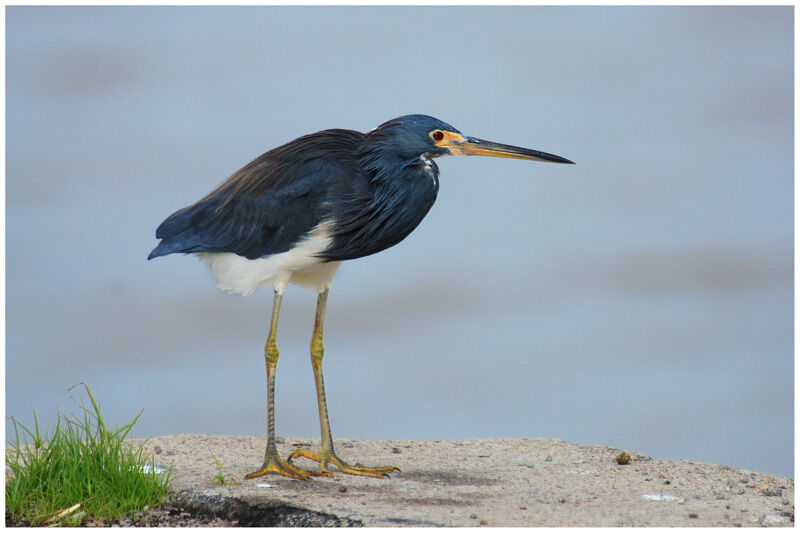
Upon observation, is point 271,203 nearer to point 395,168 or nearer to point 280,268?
point 280,268

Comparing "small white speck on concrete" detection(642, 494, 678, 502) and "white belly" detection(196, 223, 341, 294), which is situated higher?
"white belly" detection(196, 223, 341, 294)

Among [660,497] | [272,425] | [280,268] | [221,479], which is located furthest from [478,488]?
[280,268]

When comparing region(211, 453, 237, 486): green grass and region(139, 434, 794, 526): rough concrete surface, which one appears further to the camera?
region(211, 453, 237, 486): green grass

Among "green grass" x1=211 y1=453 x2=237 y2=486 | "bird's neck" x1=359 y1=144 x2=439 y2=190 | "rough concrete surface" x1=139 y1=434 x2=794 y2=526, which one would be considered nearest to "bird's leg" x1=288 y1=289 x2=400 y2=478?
"rough concrete surface" x1=139 y1=434 x2=794 y2=526

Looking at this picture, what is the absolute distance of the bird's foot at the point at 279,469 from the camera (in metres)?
7.64

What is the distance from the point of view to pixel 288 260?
7484 millimetres

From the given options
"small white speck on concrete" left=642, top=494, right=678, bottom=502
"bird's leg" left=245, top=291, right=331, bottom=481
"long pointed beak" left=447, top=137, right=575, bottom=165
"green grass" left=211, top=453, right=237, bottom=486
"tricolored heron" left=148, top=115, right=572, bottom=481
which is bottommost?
"small white speck on concrete" left=642, top=494, right=678, bottom=502

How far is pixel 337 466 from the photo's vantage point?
7.98 meters

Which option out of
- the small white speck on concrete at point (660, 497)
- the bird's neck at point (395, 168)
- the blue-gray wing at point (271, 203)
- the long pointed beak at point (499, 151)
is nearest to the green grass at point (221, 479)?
the blue-gray wing at point (271, 203)

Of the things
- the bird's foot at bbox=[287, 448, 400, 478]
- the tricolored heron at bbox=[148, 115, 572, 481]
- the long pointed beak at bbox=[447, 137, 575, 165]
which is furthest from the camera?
the bird's foot at bbox=[287, 448, 400, 478]

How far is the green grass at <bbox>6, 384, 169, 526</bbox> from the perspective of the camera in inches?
278

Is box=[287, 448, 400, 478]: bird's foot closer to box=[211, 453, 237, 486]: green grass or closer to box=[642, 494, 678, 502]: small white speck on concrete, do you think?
box=[211, 453, 237, 486]: green grass

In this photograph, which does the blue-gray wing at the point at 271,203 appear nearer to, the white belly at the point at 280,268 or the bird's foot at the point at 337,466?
the white belly at the point at 280,268

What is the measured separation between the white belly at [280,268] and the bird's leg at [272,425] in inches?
6.6
